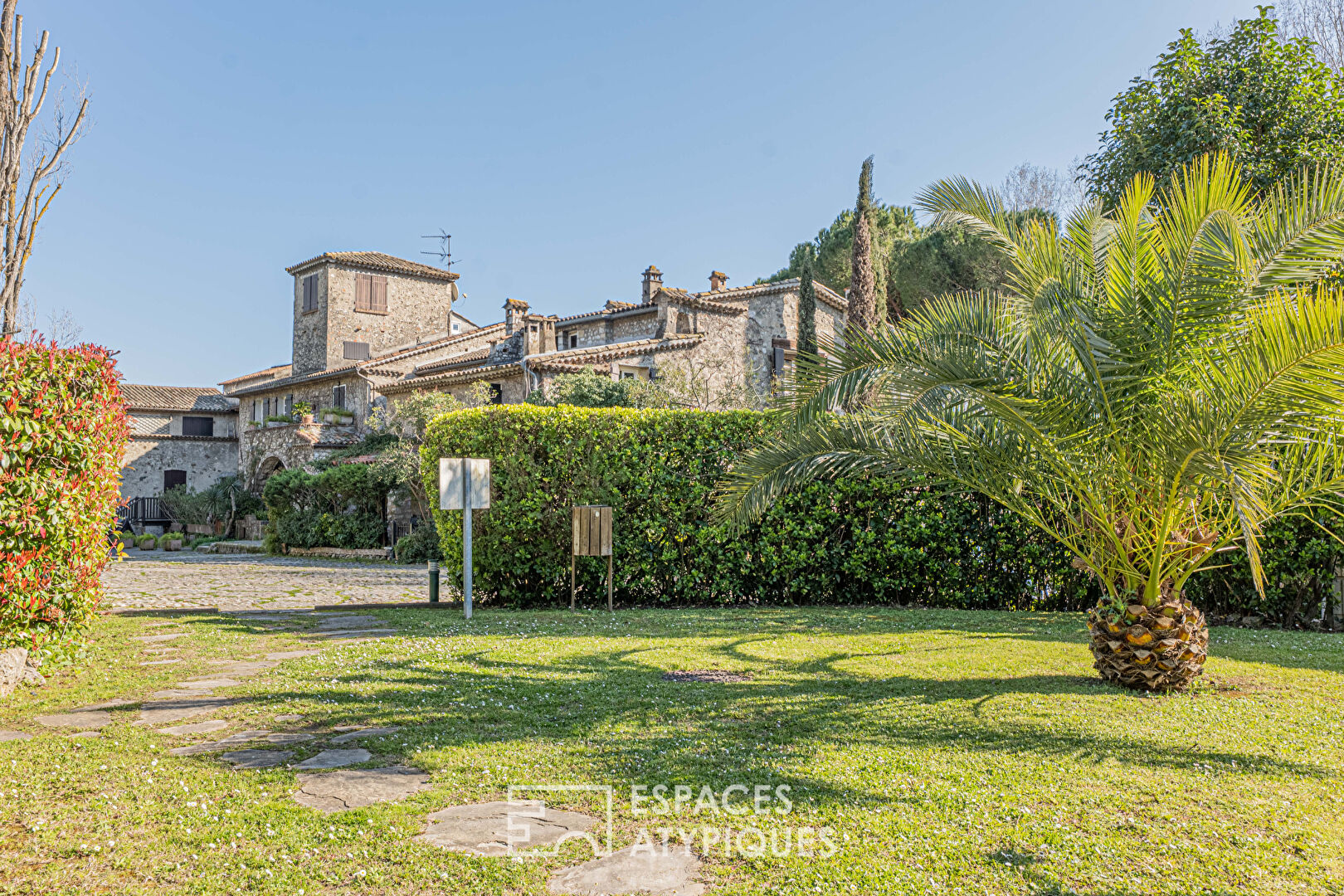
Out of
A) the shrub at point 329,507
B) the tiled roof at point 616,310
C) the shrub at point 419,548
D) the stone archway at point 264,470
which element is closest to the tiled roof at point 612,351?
the tiled roof at point 616,310

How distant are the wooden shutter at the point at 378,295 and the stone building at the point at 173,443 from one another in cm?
942

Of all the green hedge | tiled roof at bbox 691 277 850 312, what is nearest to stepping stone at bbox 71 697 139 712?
the green hedge

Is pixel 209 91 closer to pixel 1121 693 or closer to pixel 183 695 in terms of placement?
pixel 183 695

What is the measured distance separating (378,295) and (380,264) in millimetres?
1370

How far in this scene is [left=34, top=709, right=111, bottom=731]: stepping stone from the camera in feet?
15.6

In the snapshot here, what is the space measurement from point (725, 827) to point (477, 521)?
8.23 metres

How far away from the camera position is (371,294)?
37750mm

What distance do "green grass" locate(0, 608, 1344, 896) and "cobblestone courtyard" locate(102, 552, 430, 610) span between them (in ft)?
14.9

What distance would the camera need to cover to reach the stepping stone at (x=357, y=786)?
11.7 feet

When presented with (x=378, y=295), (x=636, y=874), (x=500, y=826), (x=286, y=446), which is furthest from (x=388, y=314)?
(x=636, y=874)

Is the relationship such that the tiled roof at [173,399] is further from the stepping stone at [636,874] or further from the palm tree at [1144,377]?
the stepping stone at [636,874]

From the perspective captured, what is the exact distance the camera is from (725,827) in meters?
3.36

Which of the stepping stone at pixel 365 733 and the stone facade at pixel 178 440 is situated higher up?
the stone facade at pixel 178 440

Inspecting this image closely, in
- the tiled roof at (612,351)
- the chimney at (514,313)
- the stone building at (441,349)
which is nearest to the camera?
the tiled roof at (612,351)
